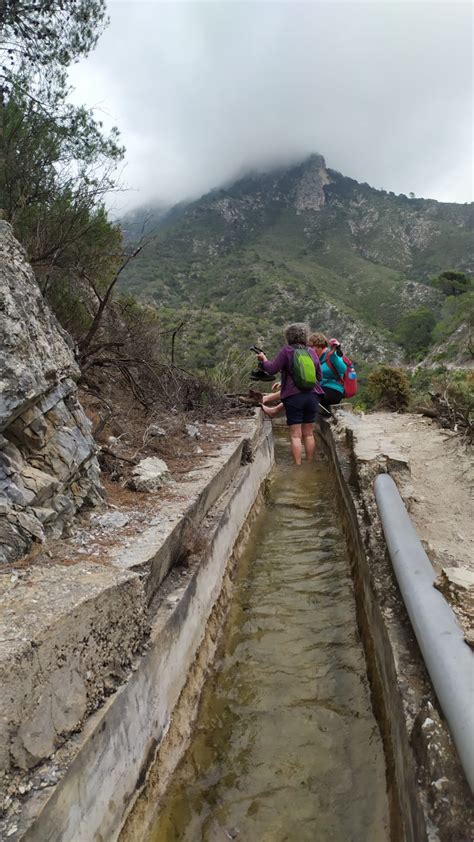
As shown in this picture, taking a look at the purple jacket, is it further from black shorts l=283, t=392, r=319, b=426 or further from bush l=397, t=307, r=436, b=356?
bush l=397, t=307, r=436, b=356

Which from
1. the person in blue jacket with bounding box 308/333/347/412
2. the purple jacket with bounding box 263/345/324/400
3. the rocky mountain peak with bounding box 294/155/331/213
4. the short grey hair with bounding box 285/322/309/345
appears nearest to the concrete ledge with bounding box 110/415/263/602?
the purple jacket with bounding box 263/345/324/400

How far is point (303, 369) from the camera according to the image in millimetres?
6000

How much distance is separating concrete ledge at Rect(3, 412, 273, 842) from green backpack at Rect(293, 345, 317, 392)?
8.85ft

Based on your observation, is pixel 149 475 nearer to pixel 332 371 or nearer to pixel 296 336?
pixel 296 336

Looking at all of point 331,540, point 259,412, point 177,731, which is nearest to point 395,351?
point 259,412

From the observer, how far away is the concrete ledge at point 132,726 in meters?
1.58

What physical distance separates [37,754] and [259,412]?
7.34 m

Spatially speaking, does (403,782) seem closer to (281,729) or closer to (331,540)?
(281,729)

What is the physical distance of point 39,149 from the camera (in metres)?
6.65

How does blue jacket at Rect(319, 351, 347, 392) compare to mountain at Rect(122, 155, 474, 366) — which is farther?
mountain at Rect(122, 155, 474, 366)

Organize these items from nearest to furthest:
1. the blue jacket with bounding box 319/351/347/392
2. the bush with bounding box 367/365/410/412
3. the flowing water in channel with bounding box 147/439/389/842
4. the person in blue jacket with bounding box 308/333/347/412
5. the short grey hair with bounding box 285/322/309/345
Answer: the flowing water in channel with bounding box 147/439/389/842 < the short grey hair with bounding box 285/322/309/345 < the person in blue jacket with bounding box 308/333/347/412 < the blue jacket with bounding box 319/351/347/392 < the bush with bounding box 367/365/410/412

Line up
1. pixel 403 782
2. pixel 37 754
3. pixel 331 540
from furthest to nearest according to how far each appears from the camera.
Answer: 1. pixel 331 540
2. pixel 403 782
3. pixel 37 754

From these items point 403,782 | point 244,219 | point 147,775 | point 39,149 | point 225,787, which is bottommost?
point 225,787

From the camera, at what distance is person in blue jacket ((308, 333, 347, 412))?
8.03m
